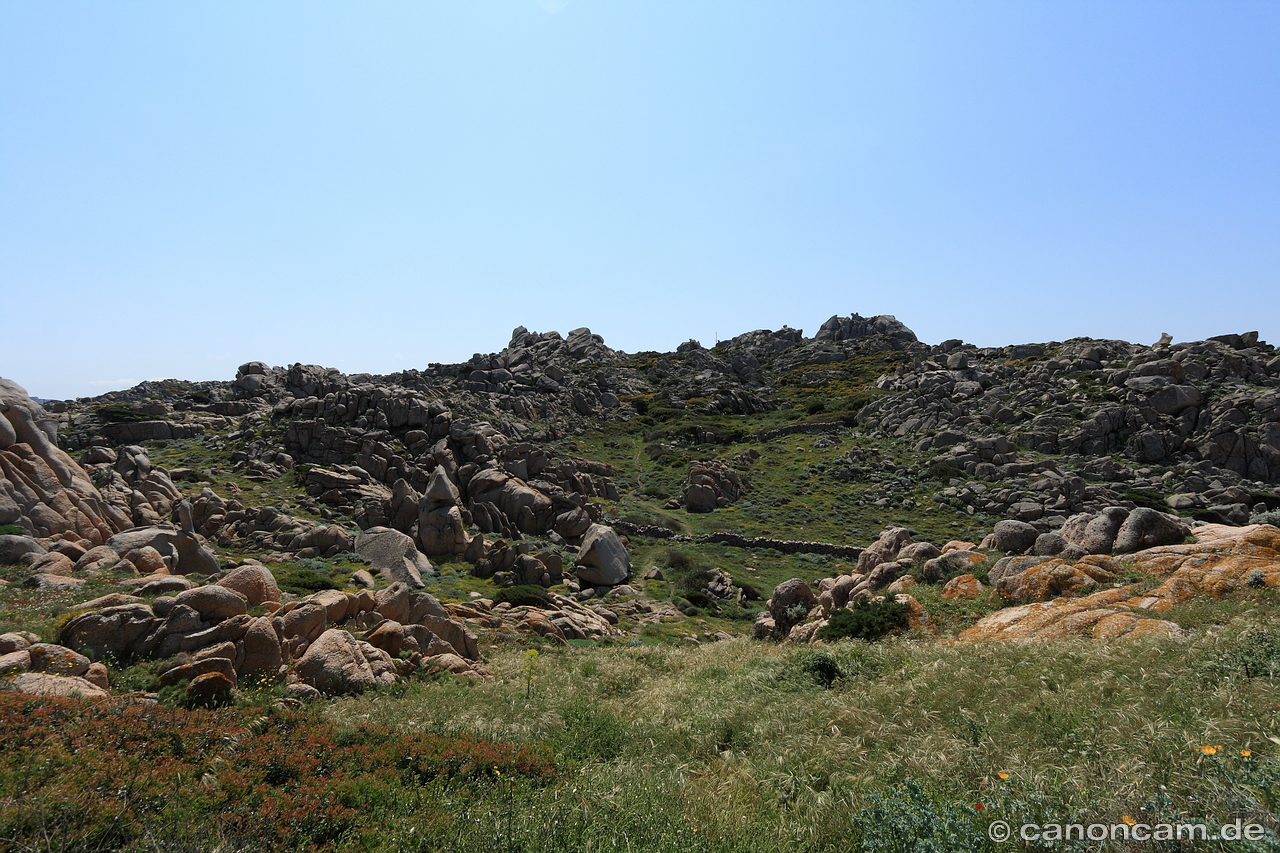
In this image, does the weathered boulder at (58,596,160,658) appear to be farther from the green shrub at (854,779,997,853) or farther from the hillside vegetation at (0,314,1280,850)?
the green shrub at (854,779,997,853)

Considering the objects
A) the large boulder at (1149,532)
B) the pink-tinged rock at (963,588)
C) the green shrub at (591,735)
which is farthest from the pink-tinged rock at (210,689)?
the large boulder at (1149,532)

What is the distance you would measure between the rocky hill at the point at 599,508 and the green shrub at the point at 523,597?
238 mm

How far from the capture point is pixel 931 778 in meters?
8.16

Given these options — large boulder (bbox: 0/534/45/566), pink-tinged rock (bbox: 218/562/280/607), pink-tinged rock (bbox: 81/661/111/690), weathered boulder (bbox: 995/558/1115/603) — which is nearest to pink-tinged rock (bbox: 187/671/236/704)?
pink-tinged rock (bbox: 81/661/111/690)

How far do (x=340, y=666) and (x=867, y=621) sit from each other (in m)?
→ 16.9

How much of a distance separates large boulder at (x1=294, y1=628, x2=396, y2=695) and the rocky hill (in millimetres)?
83

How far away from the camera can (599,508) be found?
57406 millimetres

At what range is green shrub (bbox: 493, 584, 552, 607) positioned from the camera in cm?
3225

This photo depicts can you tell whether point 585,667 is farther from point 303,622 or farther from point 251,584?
point 251,584

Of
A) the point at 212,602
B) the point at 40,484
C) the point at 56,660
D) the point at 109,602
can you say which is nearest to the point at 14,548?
the point at 40,484

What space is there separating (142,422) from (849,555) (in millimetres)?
81245

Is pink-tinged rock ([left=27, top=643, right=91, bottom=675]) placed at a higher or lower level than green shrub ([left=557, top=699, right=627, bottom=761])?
higher

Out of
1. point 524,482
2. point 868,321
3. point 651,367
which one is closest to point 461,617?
point 524,482

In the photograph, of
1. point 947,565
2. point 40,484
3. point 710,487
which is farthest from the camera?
point 710,487
